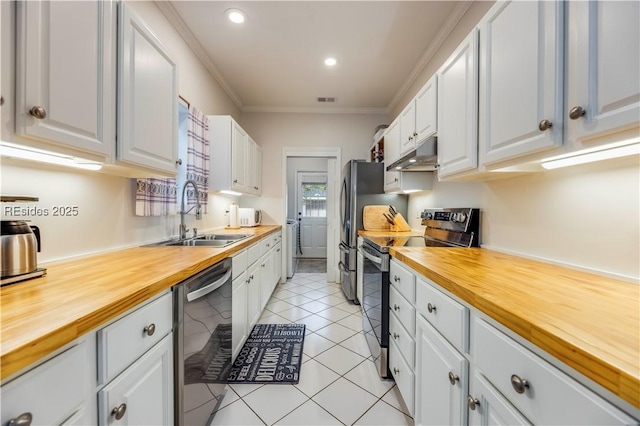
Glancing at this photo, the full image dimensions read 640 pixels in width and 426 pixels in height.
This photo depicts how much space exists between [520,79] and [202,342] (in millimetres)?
1804

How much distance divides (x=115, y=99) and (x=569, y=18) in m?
1.73

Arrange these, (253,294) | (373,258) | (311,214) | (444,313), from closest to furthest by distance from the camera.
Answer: (444,313), (373,258), (253,294), (311,214)

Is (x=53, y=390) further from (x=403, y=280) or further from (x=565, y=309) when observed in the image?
(x=403, y=280)

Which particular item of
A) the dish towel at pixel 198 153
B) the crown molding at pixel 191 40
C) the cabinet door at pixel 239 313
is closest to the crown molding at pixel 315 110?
the crown molding at pixel 191 40

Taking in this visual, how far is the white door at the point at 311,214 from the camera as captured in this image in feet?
20.7

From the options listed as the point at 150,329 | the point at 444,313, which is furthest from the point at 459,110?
the point at 150,329

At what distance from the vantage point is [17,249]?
86cm

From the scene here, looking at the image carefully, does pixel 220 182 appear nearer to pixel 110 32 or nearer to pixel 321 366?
pixel 110 32

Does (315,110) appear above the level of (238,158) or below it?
above

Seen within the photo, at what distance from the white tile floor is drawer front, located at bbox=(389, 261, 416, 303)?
0.70m

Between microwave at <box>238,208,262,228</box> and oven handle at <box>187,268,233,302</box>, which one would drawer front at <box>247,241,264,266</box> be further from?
microwave at <box>238,208,262,228</box>

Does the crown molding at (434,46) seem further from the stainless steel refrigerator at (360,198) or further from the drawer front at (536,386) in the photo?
the drawer front at (536,386)

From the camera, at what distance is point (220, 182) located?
2654 millimetres

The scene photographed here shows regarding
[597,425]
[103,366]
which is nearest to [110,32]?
[103,366]
